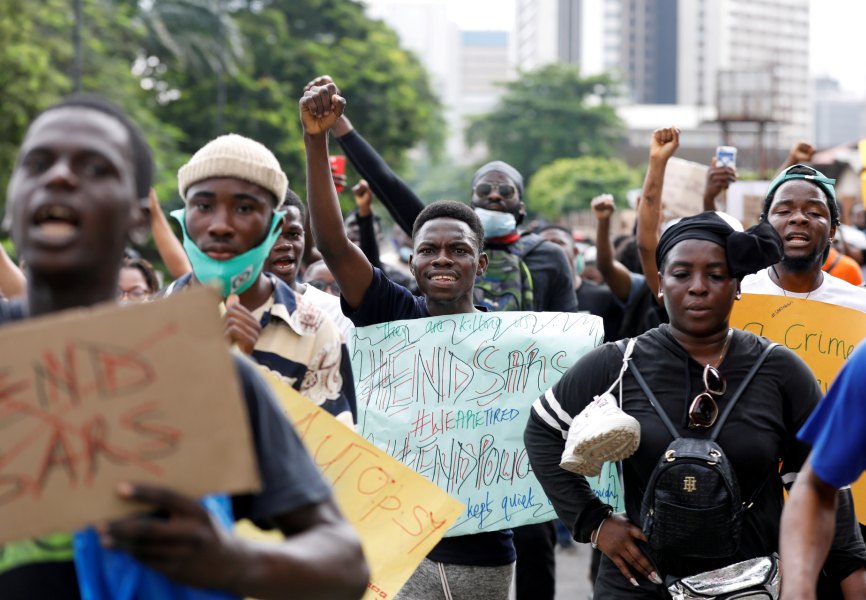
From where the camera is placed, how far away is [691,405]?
3.93 metres

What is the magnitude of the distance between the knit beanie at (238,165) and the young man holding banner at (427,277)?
0.96 metres

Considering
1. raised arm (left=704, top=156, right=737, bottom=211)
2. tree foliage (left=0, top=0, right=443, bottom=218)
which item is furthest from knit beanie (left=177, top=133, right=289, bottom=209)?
tree foliage (left=0, top=0, right=443, bottom=218)

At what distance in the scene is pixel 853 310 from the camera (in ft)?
16.3

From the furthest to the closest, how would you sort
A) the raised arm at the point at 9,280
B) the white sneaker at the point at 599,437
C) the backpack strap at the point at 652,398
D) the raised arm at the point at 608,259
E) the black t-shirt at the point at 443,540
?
1. the raised arm at the point at 608,259
2. the black t-shirt at the point at 443,540
3. the raised arm at the point at 9,280
4. the backpack strap at the point at 652,398
5. the white sneaker at the point at 599,437

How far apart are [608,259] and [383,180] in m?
2.48

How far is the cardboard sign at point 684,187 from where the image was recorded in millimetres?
7875

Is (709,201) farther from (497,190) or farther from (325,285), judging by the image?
(325,285)

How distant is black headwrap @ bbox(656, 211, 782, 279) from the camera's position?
13.6ft

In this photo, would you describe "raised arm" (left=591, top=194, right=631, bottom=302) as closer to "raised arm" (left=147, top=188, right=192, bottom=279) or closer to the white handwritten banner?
the white handwritten banner

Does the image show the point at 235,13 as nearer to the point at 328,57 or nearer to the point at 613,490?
the point at 328,57

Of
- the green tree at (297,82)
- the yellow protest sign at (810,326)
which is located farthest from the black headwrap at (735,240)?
the green tree at (297,82)

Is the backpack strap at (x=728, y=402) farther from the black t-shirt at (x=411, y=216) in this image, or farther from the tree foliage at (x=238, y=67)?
the tree foliage at (x=238, y=67)

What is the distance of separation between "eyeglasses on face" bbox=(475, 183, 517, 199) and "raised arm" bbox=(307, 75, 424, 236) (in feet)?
4.34

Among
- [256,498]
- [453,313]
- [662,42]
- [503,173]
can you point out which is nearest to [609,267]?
[503,173]
